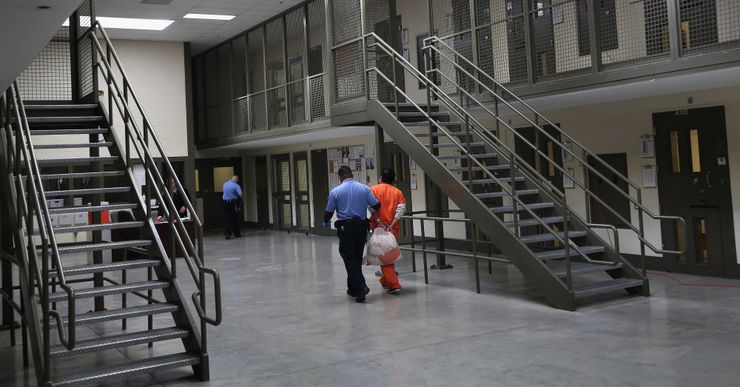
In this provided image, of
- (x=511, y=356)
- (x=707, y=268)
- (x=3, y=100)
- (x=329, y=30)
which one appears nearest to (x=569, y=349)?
(x=511, y=356)

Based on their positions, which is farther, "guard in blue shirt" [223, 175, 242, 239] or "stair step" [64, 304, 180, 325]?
"guard in blue shirt" [223, 175, 242, 239]

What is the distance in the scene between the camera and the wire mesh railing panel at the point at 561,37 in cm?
916

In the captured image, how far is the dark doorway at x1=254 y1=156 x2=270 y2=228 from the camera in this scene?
63.4 feet

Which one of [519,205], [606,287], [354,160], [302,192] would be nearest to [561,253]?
[606,287]

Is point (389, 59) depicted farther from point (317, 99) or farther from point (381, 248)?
point (381, 248)

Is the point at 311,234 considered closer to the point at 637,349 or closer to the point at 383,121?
the point at 383,121

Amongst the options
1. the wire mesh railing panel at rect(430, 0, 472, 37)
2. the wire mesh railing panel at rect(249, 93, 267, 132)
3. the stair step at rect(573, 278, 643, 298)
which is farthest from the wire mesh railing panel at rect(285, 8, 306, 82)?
the stair step at rect(573, 278, 643, 298)

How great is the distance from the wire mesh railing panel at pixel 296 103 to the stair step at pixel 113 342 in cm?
983

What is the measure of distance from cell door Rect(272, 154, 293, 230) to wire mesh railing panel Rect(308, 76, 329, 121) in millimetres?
4377

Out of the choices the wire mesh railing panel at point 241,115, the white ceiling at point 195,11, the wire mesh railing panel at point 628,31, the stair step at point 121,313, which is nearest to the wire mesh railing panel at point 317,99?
the white ceiling at point 195,11

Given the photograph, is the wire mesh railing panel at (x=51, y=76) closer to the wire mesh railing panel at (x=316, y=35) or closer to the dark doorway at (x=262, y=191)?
the wire mesh railing panel at (x=316, y=35)

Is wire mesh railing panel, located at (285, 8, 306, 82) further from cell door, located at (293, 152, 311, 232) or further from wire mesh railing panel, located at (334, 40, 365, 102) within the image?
wire mesh railing panel, located at (334, 40, 365, 102)

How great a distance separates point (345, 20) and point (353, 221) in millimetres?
4210

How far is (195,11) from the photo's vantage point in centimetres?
1472
